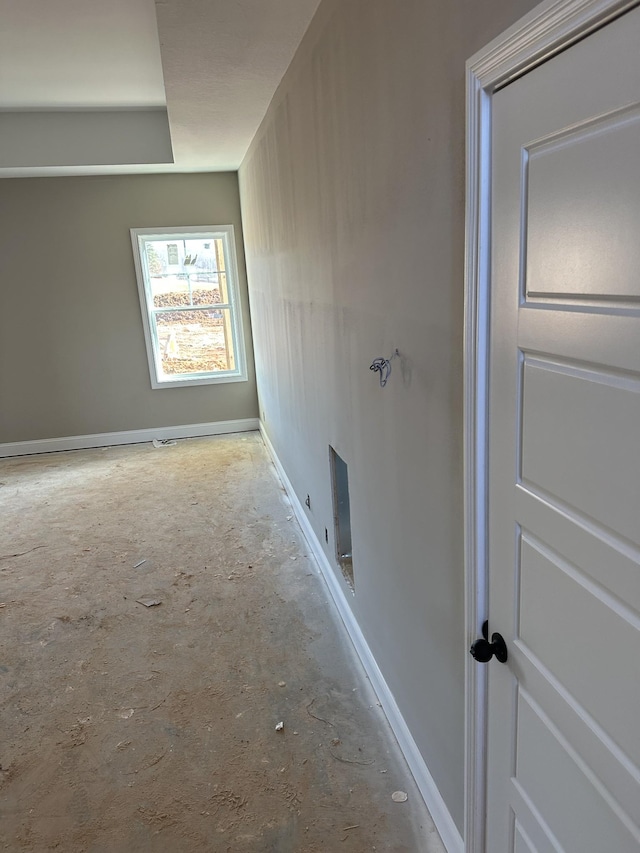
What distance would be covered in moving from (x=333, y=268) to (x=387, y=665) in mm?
1528

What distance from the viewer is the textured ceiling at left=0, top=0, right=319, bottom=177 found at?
2.27 m

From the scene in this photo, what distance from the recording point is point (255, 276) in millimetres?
5102

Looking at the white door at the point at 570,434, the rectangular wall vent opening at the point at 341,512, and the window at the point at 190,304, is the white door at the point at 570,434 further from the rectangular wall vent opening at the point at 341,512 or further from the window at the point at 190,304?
the window at the point at 190,304

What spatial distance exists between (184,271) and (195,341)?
735mm

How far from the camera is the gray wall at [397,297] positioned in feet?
4.09

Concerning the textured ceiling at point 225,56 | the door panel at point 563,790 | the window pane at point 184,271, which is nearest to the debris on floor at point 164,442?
the window pane at point 184,271

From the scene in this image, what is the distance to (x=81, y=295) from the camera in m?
5.69

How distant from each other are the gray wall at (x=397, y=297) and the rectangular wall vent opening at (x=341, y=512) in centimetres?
12

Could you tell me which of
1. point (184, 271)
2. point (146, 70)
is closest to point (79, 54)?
point (146, 70)

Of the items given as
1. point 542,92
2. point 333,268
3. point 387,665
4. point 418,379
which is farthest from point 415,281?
point 387,665

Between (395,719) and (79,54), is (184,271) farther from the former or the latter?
(395,719)

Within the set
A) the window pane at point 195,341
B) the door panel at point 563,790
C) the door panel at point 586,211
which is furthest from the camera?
the window pane at point 195,341

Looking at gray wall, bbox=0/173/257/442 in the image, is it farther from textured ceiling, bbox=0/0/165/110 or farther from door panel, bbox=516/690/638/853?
door panel, bbox=516/690/638/853

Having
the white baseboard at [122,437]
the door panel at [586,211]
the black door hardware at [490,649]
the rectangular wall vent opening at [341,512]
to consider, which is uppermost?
the door panel at [586,211]
